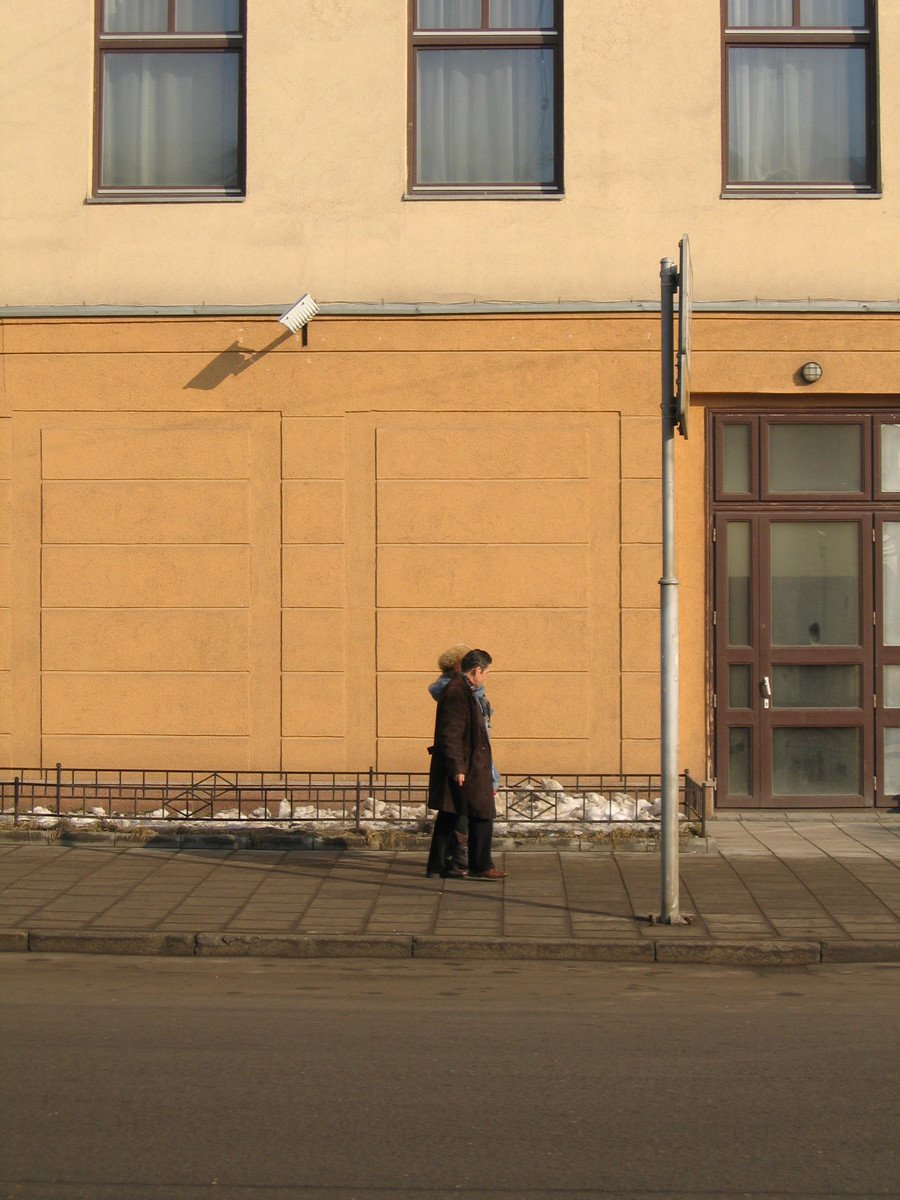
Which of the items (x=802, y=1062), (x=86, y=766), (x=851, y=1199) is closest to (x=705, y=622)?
(x=86, y=766)

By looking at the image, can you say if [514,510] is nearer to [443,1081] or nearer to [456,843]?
[456,843]

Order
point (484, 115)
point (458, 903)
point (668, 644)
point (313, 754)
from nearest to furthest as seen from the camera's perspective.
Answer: point (668, 644)
point (458, 903)
point (313, 754)
point (484, 115)

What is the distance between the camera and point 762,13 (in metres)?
13.2

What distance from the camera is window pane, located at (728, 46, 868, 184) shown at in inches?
519

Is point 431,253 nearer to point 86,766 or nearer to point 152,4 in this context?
point 152,4

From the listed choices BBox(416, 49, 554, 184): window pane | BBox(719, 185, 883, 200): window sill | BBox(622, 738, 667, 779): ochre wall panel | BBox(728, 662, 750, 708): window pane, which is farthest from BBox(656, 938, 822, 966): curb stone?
BBox(416, 49, 554, 184): window pane

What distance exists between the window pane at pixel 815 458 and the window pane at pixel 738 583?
1.61 ft

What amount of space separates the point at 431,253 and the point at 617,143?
187cm

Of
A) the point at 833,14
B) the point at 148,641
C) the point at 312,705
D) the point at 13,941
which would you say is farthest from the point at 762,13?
the point at 13,941

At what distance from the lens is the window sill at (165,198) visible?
13.0 m

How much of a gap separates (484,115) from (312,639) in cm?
491

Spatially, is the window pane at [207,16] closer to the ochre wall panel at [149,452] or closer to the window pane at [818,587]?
the ochre wall panel at [149,452]

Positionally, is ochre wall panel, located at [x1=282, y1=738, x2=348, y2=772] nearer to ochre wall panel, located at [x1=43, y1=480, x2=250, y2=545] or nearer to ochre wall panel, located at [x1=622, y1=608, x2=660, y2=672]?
ochre wall panel, located at [x1=43, y1=480, x2=250, y2=545]

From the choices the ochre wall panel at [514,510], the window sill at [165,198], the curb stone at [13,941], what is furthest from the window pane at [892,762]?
the curb stone at [13,941]
